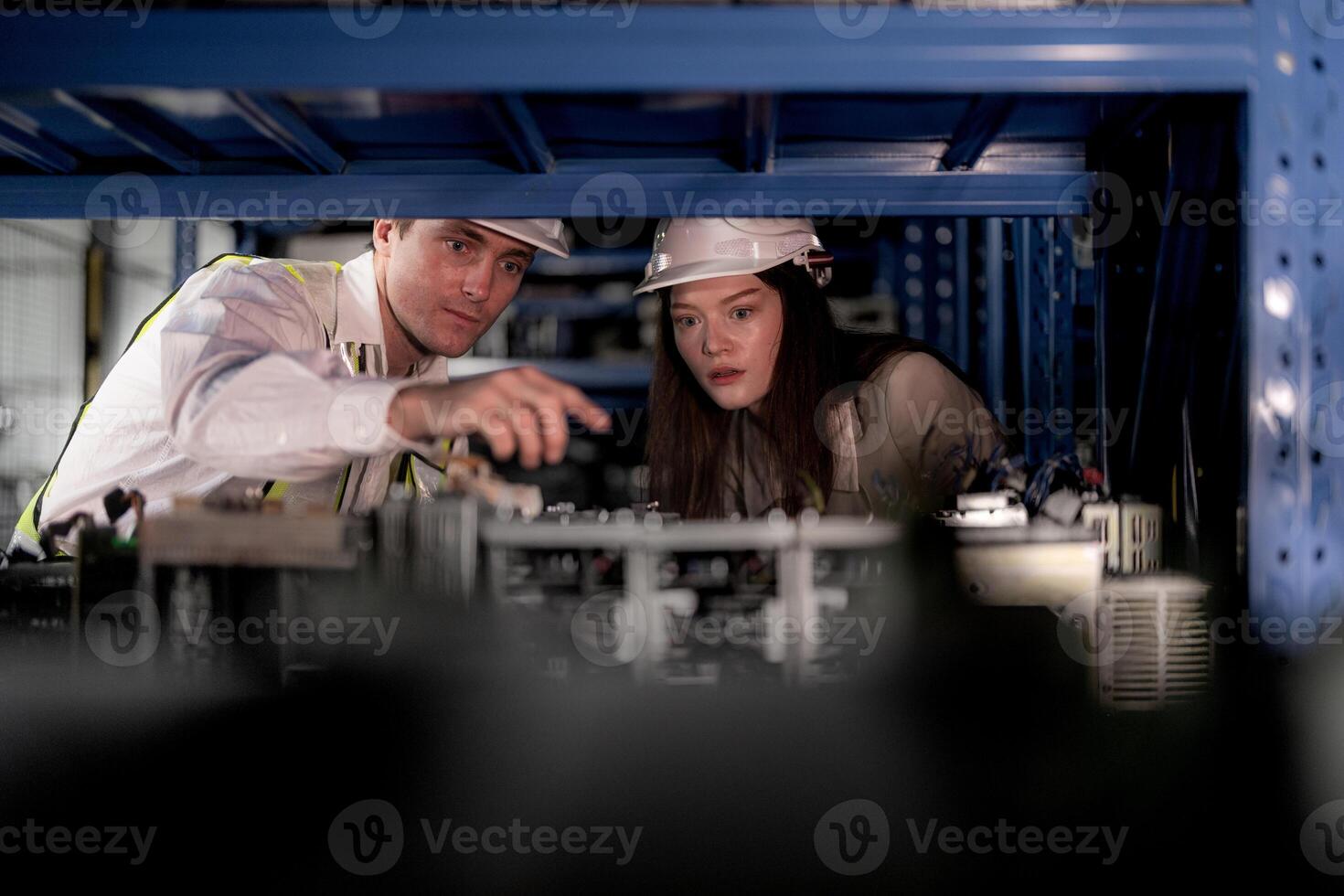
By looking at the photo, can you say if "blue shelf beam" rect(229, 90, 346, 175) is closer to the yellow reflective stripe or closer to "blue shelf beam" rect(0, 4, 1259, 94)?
"blue shelf beam" rect(0, 4, 1259, 94)

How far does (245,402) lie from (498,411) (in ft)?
0.93

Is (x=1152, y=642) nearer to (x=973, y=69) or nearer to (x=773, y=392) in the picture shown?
(x=973, y=69)

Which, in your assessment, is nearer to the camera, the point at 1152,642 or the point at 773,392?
the point at 1152,642

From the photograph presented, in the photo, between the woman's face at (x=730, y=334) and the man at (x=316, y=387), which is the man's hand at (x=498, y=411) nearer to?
the man at (x=316, y=387)

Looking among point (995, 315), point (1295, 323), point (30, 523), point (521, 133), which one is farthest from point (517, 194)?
point (995, 315)

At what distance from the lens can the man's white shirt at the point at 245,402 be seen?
97cm

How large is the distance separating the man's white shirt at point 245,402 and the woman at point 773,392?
460 mm

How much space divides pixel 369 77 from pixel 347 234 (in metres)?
2.63

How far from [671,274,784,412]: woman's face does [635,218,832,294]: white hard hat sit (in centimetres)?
5

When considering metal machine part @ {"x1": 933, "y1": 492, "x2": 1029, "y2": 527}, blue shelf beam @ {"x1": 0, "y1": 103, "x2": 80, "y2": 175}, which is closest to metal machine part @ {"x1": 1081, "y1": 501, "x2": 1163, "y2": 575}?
metal machine part @ {"x1": 933, "y1": 492, "x2": 1029, "y2": 527}

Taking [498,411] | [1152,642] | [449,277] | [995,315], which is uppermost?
[995,315]

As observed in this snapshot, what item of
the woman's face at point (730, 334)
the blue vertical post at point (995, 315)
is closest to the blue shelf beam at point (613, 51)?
the woman's face at point (730, 334)

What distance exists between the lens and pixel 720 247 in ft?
5.11

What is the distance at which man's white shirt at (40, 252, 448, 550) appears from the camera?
971 millimetres
